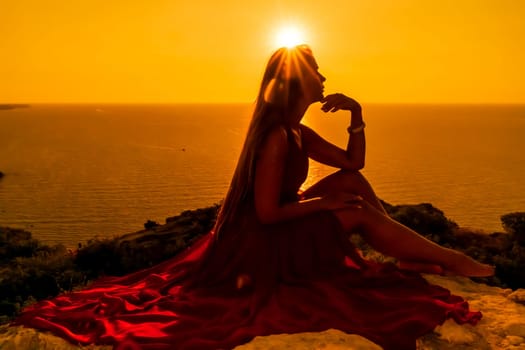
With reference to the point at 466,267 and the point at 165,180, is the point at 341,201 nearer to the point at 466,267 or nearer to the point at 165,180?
the point at 466,267

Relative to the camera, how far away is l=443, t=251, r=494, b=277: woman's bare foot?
5105 millimetres

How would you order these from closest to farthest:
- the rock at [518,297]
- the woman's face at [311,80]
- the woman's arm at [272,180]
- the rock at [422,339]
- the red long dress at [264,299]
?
the rock at [422,339] → the red long dress at [264,299] → the woman's arm at [272,180] → the woman's face at [311,80] → the rock at [518,297]

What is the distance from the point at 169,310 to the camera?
15.3 feet

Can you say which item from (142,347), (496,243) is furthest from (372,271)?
(496,243)

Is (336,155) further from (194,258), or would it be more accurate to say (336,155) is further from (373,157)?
(373,157)

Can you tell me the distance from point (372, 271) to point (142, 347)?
2.35 meters

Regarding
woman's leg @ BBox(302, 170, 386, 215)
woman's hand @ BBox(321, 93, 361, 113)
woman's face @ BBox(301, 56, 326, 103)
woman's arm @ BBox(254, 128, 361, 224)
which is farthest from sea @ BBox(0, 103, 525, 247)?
woman's arm @ BBox(254, 128, 361, 224)

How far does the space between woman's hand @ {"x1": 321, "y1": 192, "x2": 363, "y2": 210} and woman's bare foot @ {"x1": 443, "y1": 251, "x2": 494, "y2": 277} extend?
113cm

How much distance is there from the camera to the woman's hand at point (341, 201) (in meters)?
4.92

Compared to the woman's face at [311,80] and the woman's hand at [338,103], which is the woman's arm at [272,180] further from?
the woman's hand at [338,103]

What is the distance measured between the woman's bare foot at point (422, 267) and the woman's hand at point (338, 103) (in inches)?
69.1

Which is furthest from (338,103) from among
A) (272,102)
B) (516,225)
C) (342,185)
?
(516,225)

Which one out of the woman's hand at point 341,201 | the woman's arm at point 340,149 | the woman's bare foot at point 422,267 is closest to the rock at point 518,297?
the woman's bare foot at point 422,267

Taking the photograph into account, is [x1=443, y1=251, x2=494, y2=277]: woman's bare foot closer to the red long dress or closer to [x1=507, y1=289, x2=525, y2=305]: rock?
the red long dress
